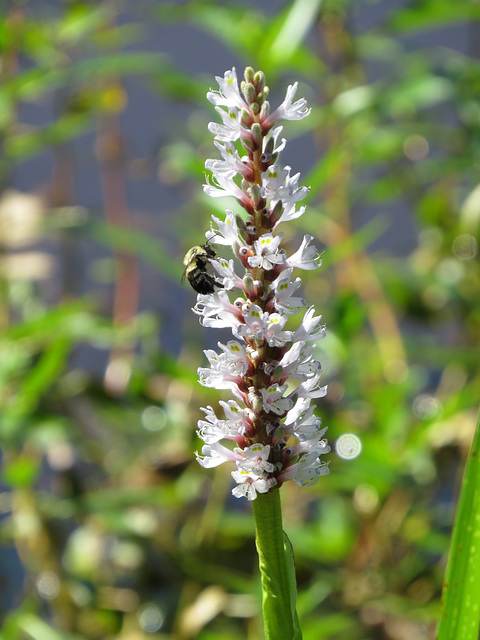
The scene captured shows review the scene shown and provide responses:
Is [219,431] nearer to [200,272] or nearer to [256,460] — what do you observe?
[256,460]

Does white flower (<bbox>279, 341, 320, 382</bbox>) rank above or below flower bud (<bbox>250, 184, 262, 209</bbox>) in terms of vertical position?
below

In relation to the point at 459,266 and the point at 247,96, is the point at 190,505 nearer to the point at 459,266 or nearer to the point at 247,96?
the point at 459,266

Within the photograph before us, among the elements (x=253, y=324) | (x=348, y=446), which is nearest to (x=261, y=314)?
(x=253, y=324)

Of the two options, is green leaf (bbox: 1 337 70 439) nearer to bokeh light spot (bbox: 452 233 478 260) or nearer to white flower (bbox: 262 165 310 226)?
white flower (bbox: 262 165 310 226)

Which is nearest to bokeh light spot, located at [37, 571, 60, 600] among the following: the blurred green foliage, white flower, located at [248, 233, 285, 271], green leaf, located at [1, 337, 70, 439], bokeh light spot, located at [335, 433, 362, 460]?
the blurred green foliage

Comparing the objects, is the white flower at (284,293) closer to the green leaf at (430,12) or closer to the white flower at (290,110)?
the white flower at (290,110)

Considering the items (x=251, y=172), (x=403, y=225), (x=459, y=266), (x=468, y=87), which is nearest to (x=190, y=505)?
(x=459, y=266)
